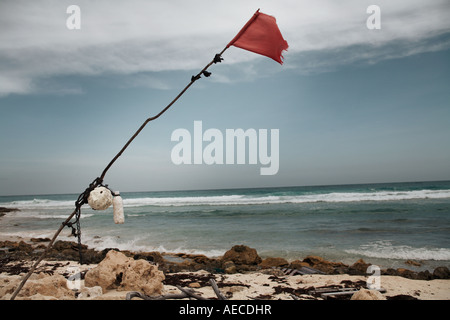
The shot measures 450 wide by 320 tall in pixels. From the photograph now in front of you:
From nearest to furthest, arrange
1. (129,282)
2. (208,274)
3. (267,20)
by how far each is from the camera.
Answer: (267,20) < (129,282) < (208,274)

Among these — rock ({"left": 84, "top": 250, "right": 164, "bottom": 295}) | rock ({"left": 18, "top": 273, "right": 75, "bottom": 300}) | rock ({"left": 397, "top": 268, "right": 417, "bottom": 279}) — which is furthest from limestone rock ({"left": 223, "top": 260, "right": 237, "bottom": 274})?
rock ({"left": 397, "top": 268, "right": 417, "bottom": 279})

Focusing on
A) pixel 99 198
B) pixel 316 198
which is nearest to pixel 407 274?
pixel 99 198

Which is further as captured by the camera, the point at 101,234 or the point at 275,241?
the point at 101,234

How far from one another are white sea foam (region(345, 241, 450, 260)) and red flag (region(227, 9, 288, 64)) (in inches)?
335

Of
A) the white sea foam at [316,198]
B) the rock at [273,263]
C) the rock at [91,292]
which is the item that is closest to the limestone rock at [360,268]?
the rock at [273,263]

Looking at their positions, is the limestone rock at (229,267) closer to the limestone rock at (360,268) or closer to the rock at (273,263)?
the rock at (273,263)

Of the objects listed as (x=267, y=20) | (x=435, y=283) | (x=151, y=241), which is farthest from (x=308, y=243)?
(x=267, y=20)

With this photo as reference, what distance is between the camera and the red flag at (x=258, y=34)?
2.98m

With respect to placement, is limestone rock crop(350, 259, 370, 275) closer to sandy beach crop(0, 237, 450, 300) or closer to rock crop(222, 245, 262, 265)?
sandy beach crop(0, 237, 450, 300)

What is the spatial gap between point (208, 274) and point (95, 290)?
302 cm

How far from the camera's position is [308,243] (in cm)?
1103

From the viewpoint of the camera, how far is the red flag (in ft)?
9.77

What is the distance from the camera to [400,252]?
9.23m
